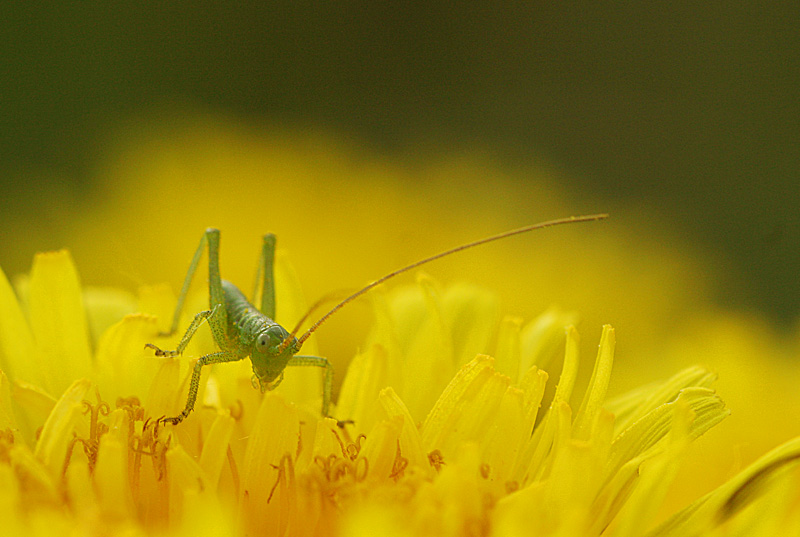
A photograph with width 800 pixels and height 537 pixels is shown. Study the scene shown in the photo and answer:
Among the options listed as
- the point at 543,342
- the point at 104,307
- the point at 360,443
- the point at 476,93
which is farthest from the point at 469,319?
the point at 476,93

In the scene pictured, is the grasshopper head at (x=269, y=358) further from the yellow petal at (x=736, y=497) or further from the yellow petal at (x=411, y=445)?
the yellow petal at (x=736, y=497)

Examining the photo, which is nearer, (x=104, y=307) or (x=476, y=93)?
(x=104, y=307)

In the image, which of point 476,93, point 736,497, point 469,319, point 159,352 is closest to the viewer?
point 736,497

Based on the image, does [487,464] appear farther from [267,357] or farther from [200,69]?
[200,69]

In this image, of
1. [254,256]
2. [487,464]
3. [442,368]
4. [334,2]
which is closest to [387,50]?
[334,2]

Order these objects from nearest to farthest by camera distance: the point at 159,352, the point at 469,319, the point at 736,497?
1. the point at 736,497
2. the point at 159,352
3. the point at 469,319

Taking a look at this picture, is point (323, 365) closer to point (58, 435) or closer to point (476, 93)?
point (58, 435)

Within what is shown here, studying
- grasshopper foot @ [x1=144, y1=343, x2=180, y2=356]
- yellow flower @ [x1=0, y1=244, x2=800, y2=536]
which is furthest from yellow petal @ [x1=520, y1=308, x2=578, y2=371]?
grasshopper foot @ [x1=144, y1=343, x2=180, y2=356]
